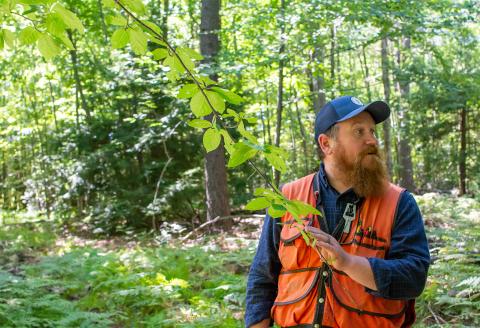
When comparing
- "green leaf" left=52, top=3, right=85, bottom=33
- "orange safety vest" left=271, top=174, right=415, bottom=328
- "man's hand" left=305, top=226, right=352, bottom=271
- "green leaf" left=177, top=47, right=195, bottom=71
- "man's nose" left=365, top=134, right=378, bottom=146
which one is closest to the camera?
"green leaf" left=52, top=3, right=85, bottom=33

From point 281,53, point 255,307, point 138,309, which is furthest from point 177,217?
point 255,307

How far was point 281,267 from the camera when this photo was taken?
2.74 m

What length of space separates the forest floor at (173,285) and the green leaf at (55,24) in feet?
13.6

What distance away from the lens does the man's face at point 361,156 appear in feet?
8.04

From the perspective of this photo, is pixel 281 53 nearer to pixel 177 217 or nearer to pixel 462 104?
pixel 177 217

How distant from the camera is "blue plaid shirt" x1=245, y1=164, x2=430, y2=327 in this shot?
7.17 ft

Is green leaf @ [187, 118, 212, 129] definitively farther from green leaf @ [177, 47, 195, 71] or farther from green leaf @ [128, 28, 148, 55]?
green leaf @ [128, 28, 148, 55]

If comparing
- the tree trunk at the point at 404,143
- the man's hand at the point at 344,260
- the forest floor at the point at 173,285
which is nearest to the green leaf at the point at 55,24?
the man's hand at the point at 344,260

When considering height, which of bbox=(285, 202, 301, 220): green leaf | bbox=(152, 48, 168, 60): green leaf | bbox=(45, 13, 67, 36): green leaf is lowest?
bbox=(285, 202, 301, 220): green leaf

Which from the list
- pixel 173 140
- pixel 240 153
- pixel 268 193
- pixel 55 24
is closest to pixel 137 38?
pixel 55 24

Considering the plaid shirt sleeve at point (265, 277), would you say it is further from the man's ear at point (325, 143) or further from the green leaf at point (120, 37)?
the green leaf at point (120, 37)

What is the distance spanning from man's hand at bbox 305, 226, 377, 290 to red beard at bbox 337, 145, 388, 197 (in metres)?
Answer: 0.42

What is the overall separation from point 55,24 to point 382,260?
1645 mm

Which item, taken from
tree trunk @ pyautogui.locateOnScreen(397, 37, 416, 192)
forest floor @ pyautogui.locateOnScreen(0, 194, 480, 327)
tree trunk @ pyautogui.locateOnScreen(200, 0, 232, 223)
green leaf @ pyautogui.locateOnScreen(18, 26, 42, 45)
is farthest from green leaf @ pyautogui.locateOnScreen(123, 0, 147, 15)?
tree trunk @ pyautogui.locateOnScreen(397, 37, 416, 192)
